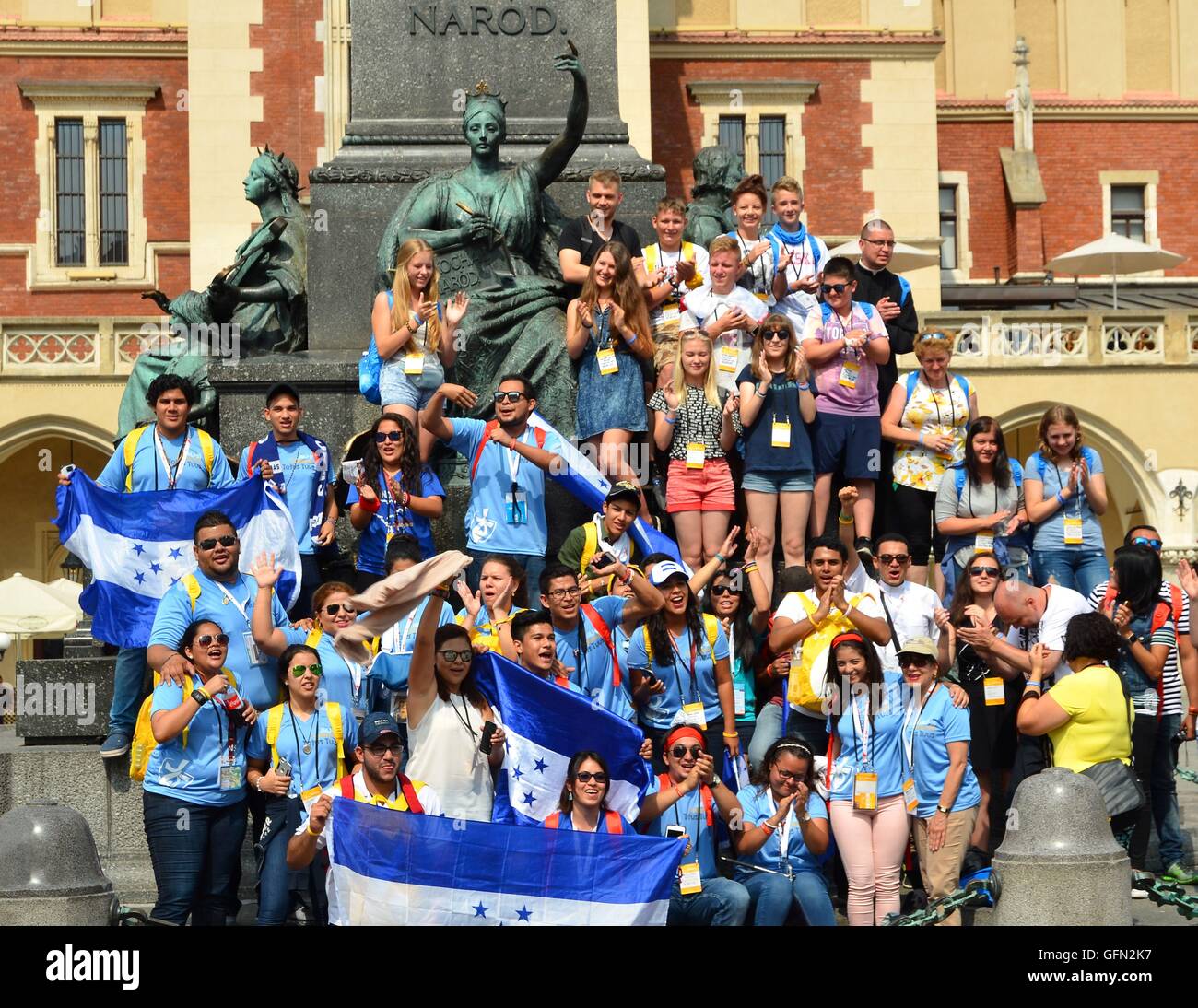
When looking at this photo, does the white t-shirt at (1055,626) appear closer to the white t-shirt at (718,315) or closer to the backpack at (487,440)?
the white t-shirt at (718,315)

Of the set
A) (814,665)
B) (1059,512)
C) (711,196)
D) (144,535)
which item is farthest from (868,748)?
(711,196)

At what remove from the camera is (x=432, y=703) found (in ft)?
31.0

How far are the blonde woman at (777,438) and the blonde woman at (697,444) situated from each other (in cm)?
12

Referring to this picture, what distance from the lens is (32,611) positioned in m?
29.0

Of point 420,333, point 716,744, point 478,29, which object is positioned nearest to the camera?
point 716,744

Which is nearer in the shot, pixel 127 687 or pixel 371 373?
pixel 127 687

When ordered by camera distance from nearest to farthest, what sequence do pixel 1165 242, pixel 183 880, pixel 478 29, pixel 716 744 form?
pixel 183 880 < pixel 716 744 < pixel 478 29 < pixel 1165 242

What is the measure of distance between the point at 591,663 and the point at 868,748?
130 cm

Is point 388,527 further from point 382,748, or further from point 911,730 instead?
point 911,730

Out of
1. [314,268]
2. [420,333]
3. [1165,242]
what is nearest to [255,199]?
[314,268]

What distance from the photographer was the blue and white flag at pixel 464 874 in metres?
8.95
